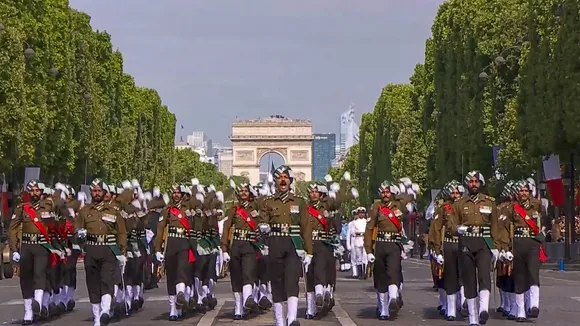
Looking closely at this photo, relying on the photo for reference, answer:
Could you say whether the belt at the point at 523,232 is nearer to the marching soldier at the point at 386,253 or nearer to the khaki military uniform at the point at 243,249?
the marching soldier at the point at 386,253

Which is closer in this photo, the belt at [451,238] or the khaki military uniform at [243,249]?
the belt at [451,238]

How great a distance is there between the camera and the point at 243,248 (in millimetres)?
21875

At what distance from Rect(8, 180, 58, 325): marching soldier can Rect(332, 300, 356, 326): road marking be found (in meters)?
4.63

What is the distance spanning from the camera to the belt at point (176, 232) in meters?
22.3

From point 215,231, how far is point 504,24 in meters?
36.7

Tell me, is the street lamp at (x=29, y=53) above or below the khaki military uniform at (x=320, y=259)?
above

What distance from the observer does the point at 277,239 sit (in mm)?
19172

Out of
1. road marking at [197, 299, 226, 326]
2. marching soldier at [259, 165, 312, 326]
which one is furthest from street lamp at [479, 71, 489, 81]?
marching soldier at [259, 165, 312, 326]

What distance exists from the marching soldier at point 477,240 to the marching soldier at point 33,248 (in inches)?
249

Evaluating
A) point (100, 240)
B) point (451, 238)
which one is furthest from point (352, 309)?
point (100, 240)

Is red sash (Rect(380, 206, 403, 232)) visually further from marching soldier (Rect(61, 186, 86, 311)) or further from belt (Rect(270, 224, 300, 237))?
marching soldier (Rect(61, 186, 86, 311))

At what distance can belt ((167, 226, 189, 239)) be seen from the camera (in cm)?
2231

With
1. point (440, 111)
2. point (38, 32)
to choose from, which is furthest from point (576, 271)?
point (440, 111)

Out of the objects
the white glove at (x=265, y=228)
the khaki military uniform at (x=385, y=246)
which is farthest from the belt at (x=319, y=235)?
the white glove at (x=265, y=228)
